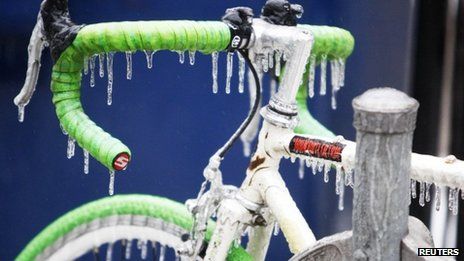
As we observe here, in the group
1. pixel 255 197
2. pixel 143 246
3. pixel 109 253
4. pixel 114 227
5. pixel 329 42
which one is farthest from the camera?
pixel 109 253

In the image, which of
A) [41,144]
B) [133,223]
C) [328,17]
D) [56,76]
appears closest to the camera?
[56,76]

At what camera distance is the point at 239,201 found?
1.79 metres

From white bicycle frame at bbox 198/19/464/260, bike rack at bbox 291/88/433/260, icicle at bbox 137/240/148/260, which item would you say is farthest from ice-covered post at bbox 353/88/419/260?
icicle at bbox 137/240/148/260

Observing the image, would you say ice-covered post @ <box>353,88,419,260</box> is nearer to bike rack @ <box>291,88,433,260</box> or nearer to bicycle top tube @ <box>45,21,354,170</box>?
bike rack @ <box>291,88,433,260</box>

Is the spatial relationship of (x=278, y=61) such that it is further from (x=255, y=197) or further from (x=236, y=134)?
(x=255, y=197)

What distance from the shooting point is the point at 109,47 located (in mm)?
1681

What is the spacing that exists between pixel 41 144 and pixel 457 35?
49.4 inches

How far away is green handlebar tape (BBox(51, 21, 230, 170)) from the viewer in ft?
5.41

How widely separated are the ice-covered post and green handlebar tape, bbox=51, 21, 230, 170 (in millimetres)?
617

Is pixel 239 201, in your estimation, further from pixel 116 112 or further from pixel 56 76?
pixel 116 112

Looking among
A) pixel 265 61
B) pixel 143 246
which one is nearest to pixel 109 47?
pixel 265 61

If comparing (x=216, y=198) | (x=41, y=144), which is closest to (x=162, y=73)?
(x=41, y=144)

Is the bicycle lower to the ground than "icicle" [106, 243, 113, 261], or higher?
higher

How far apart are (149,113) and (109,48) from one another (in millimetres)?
813
